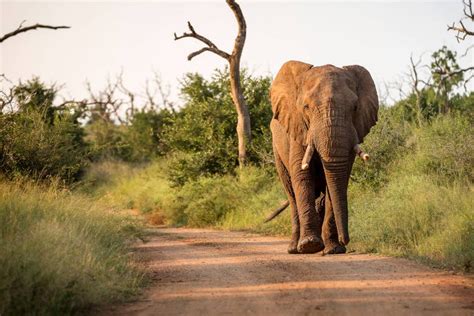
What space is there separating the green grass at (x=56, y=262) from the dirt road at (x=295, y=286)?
328 millimetres

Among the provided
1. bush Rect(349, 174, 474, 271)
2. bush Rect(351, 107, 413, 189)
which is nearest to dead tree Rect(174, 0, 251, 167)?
bush Rect(351, 107, 413, 189)

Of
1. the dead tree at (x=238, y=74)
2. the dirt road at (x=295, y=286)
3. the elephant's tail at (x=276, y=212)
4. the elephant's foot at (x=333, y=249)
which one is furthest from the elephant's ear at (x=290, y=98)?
the dead tree at (x=238, y=74)

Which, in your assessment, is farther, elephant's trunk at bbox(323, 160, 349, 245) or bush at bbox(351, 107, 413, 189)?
bush at bbox(351, 107, 413, 189)

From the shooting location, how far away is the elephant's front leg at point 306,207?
35.8 feet

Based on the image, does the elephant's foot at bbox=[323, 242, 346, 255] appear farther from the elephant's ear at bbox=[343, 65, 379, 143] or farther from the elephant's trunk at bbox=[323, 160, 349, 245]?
the elephant's ear at bbox=[343, 65, 379, 143]

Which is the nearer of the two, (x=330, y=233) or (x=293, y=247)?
(x=330, y=233)

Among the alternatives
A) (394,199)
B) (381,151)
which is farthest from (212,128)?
(394,199)

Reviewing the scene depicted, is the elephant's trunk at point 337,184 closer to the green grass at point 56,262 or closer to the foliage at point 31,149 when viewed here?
the green grass at point 56,262

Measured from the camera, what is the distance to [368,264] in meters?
9.91

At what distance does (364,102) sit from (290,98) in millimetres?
1114

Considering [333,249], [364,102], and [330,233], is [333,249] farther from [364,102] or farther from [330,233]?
[364,102]

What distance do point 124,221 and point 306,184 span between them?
13.3 ft

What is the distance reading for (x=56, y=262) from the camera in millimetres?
7418

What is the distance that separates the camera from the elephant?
34.0 feet
